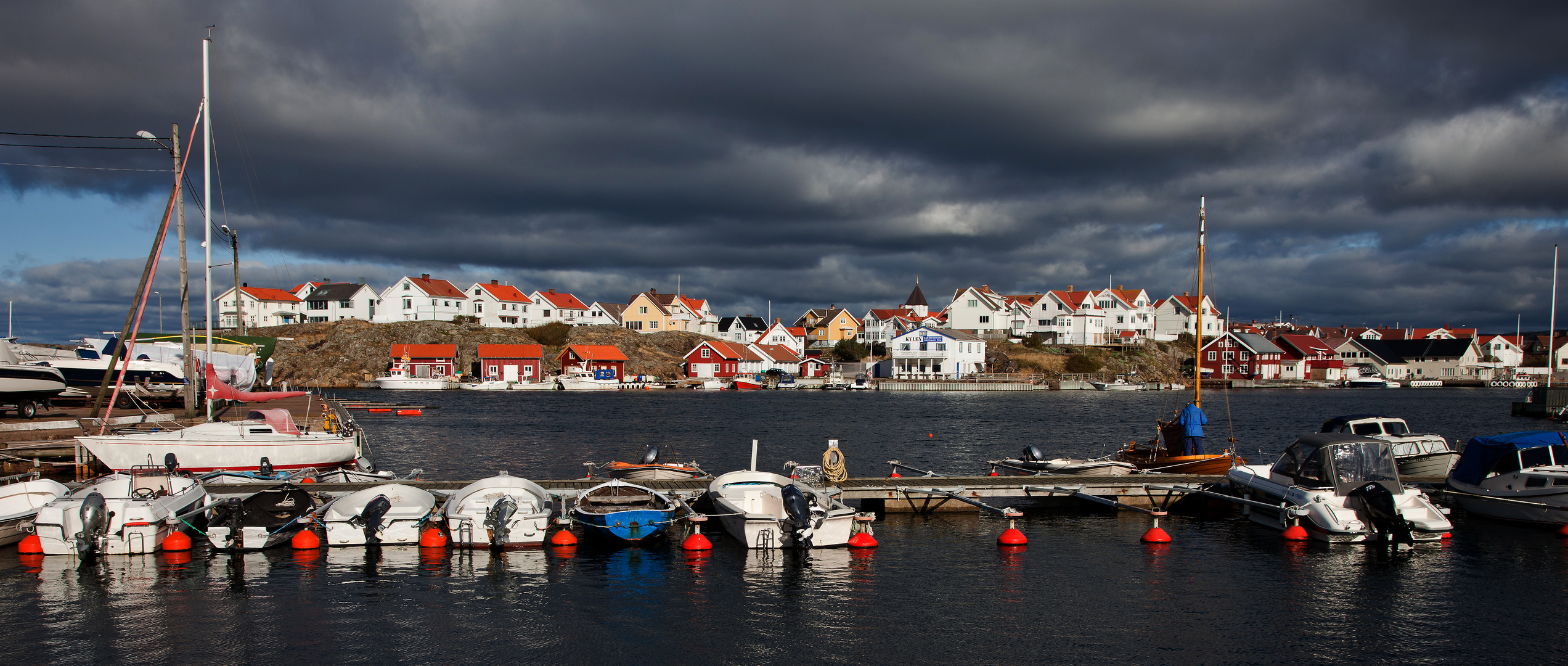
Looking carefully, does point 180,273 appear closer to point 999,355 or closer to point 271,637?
point 271,637

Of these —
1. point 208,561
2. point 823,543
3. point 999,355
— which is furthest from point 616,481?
point 999,355

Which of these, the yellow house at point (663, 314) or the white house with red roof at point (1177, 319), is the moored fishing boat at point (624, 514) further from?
the white house with red roof at point (1177, 319)

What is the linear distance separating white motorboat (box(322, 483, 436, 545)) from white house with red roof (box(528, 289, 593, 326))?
374 ft

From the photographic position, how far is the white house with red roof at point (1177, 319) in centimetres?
13688

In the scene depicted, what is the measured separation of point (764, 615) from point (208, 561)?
11498 mm

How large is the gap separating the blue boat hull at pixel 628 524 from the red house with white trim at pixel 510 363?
87.2 m

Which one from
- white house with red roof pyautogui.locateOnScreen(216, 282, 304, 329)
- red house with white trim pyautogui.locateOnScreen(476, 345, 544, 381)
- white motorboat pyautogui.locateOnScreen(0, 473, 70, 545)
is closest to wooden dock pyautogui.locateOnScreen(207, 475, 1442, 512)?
white motorboat pyautogui.locateOnScreen(0, 473, 70, 545)

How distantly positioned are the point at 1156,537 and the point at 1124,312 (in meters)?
121

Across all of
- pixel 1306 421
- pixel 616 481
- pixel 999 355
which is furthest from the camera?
pixel 999 355

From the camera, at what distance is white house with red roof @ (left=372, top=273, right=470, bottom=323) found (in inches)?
4823

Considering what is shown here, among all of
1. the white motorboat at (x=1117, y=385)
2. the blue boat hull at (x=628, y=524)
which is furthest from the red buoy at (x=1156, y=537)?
the white motorboat at (x=1117, y=385)

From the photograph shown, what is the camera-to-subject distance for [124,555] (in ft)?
57.3

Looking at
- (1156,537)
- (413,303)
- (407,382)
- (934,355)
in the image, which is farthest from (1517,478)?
(413,303)

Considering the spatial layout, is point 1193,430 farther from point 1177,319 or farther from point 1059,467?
point 1177,319
